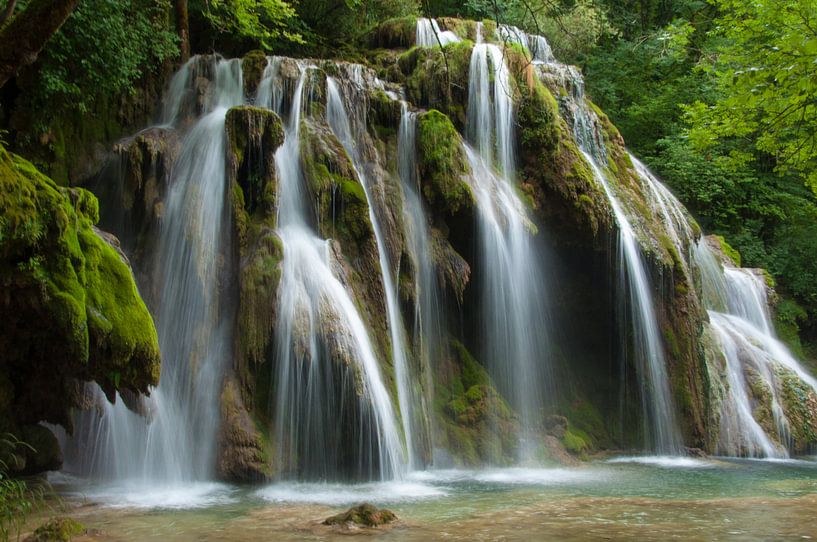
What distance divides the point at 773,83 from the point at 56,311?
8071 mm

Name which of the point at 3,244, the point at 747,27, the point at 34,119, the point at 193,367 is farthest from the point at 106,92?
the point at 747,27

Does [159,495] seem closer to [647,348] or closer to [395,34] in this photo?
[647,348]

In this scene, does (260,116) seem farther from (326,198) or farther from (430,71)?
(430,71)

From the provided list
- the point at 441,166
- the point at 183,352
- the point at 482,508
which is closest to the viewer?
the point at 482,508

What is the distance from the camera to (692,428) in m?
13.0

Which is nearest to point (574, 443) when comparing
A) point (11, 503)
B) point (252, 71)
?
point (252, 71)

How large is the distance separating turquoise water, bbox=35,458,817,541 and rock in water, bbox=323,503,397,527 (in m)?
0.13

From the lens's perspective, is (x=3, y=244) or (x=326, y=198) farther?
(x=326, y=198)

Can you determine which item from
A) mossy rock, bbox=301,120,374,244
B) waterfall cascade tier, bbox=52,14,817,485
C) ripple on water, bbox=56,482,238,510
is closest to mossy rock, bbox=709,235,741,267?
waterfall cascade tier, bbox=52,14,817,485

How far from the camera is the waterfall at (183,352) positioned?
827cm

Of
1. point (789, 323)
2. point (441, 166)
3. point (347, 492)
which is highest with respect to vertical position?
point (441, 166)

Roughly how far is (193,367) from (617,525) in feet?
17.9

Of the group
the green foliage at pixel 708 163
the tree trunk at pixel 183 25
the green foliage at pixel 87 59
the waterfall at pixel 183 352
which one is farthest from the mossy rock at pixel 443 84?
the green foliage at pixel 708 163

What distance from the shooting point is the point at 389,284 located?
10.6 m
